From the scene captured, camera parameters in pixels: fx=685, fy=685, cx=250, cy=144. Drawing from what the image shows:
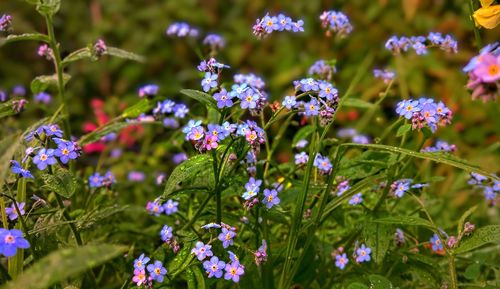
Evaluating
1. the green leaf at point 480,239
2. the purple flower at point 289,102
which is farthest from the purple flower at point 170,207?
the green leaf at point 480,239

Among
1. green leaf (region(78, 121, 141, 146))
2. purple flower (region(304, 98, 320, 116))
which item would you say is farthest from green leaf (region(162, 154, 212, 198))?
green leaf (region(78, 121, 141, 146))

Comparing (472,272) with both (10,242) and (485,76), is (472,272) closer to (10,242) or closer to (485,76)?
(485,76)

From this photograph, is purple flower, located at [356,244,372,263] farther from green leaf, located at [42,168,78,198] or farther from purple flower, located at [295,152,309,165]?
green leaf, located at [42,168,78,198]

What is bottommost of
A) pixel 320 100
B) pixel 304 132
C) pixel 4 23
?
pixel 320 100

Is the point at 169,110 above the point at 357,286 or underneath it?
above

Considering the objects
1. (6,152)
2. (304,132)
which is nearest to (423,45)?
(304,132)

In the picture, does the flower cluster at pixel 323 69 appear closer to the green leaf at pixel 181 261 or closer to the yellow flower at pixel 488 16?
the yellow flower at pixel 488 16
